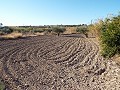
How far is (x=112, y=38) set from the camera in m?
24.6

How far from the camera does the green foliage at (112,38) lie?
79.3 ft

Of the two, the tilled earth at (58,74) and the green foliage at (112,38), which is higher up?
the green foliage at (112,38)

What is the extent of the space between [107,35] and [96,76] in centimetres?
687

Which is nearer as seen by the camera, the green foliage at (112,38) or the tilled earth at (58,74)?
the tilled earth at (58,74)

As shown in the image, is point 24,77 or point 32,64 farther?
point 32,64

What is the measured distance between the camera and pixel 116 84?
16438 millimetres

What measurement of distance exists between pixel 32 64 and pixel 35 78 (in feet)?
15.4

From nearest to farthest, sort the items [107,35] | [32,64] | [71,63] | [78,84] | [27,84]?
[27,84], [78,84], [32,64], [71,63], [107,35]

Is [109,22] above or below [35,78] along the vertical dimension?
above

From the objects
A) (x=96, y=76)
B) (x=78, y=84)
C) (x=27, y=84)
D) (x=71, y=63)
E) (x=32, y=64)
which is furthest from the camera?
(x=71, y=63)

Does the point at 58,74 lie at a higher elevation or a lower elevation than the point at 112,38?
lower

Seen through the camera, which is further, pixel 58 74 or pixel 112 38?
pixel 112 38

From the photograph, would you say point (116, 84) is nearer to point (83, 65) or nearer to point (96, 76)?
point (96, 76)

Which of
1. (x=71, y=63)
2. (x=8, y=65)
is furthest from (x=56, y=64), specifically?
(x=8, y=65)
